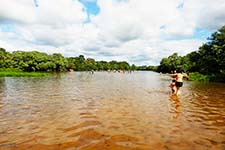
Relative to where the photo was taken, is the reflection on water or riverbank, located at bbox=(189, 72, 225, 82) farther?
riverbank, located at bbox=(189, 72, 225, 82)

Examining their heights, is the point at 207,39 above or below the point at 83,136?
above

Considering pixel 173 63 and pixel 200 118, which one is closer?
pixel 200 118

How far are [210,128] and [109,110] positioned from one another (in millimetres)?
5314

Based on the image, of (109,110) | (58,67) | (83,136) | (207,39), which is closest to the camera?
(83,136)

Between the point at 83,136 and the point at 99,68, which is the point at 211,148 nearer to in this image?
the point at 83,136

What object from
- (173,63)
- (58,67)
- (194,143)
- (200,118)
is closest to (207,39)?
(200,118)

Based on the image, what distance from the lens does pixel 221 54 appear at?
4844cm

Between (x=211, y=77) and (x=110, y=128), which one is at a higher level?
(x=211, y=77)

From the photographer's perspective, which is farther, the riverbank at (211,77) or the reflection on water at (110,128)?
the riverbank at (211,77)

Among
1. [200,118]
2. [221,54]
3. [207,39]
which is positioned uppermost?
[207,39]

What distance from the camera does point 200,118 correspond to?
1127 cm

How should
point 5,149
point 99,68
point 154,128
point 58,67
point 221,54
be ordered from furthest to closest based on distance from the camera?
point 99,68 → point 58,67 → point 221,54 → point 154,128 → point 5,149

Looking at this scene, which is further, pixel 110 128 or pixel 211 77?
pixel 211 77

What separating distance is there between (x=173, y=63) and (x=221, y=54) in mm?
75204
